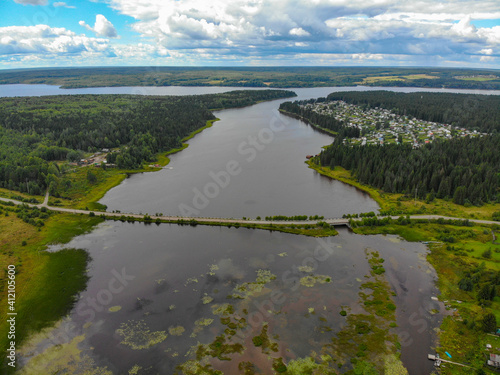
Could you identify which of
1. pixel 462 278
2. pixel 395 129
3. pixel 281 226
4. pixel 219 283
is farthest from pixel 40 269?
pixel 395 129

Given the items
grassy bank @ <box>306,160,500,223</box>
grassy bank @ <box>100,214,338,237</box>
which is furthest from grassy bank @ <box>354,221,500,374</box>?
grassy bank @ <box>100,214,338,237</box>

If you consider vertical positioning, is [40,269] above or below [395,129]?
below

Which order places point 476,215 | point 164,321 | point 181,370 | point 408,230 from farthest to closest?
1. point 476,215
2. point 408,230
3. point 164,321
4. point 181,370

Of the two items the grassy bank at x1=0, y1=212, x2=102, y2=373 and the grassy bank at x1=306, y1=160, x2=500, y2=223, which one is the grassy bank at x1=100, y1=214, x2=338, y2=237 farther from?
the grassy bank at x1=306, y1=160, x2=500, y2=223

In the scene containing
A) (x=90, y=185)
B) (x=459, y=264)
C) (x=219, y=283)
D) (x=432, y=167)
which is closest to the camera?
(x=219, y=283)

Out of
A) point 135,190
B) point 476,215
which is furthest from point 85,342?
point 476,215

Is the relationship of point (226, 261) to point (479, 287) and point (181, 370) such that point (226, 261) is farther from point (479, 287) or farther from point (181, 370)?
point (479, 287)

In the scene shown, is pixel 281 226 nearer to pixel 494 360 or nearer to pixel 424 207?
pixel 424 207
